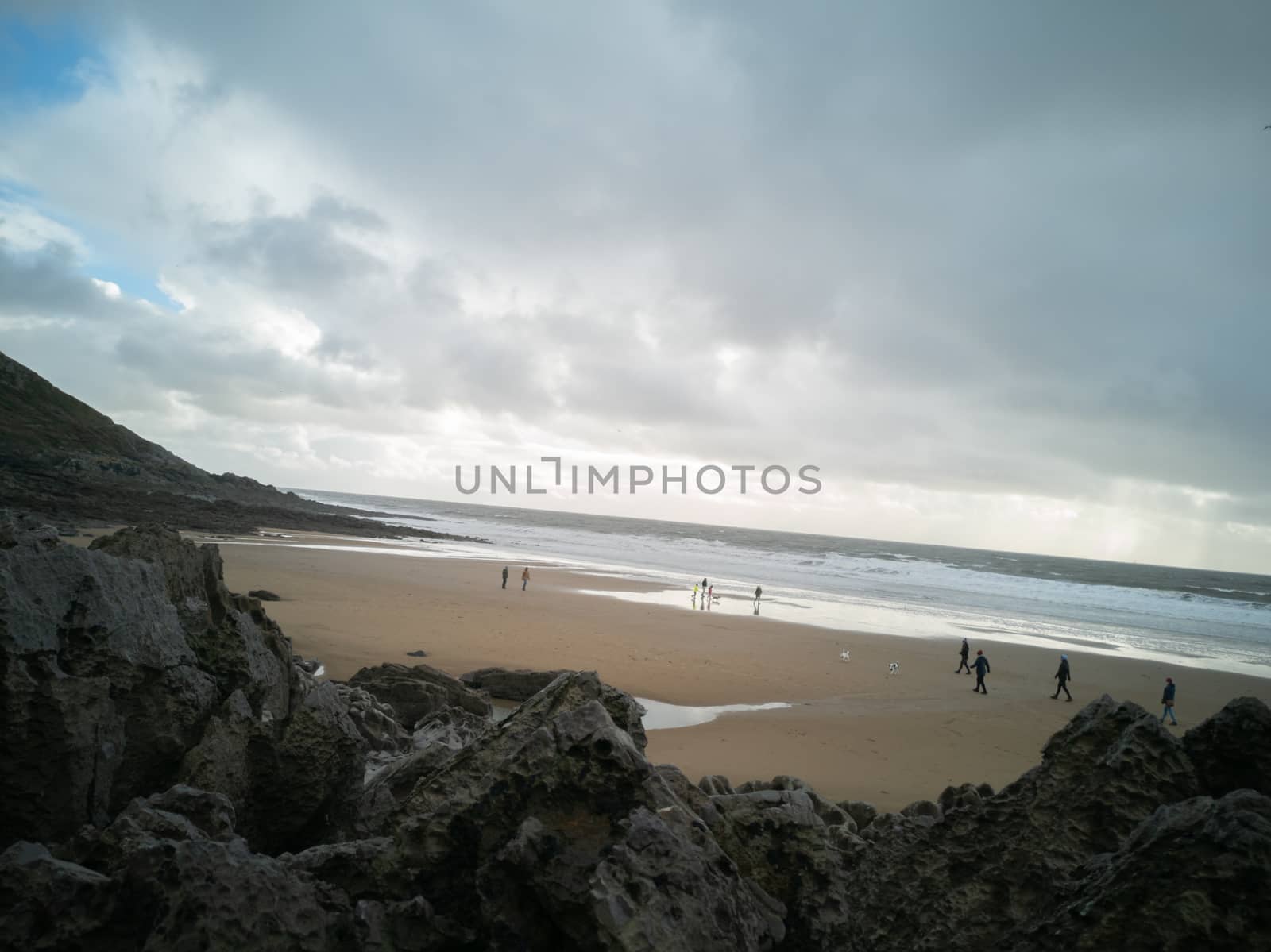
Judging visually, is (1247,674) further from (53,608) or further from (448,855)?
(53,608)

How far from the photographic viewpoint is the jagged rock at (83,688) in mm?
3488

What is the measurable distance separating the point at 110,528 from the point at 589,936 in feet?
110

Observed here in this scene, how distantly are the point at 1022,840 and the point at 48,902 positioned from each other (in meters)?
3.98

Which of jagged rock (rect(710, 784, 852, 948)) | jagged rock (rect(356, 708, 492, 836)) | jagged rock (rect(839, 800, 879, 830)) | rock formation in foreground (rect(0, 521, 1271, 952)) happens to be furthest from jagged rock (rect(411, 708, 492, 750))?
jagged rock (rect(839, 800, 879, 830))

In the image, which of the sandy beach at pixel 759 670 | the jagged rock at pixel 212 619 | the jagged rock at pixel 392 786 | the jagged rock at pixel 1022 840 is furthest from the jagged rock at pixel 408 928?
the sandy beach at pixel 759 670

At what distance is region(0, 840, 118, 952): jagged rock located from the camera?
7.97ft

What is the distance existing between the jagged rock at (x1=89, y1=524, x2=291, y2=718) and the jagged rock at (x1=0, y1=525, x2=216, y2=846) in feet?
1.07

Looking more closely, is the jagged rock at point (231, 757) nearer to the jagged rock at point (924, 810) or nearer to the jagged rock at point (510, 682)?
the jagged rock at point (924, 810)

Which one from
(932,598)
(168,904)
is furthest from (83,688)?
(932,598)

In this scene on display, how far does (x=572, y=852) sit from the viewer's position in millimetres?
2783

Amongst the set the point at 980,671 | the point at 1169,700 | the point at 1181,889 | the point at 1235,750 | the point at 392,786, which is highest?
the point at 1235,750

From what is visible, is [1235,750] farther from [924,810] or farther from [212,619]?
[212,619]

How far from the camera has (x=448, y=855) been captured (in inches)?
119

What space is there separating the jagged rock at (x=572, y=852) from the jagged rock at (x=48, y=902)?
1.08 m
